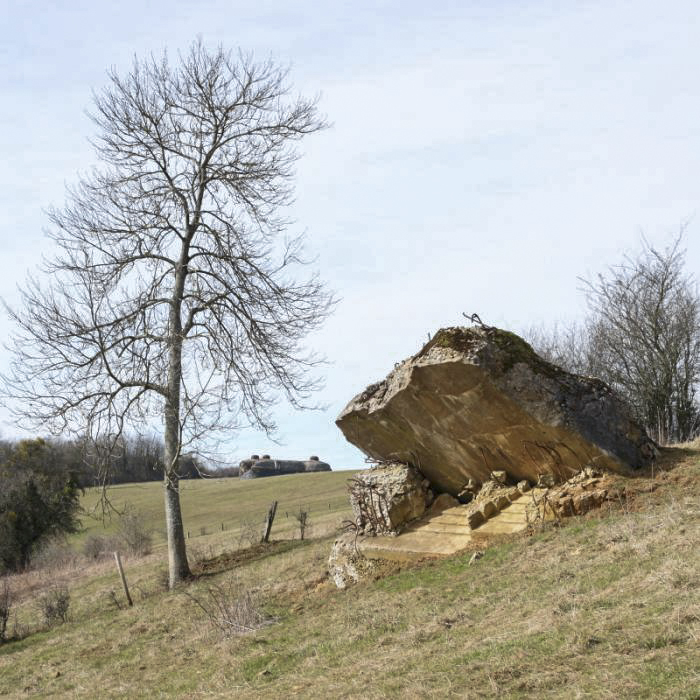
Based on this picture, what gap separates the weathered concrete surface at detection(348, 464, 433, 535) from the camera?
1389cm

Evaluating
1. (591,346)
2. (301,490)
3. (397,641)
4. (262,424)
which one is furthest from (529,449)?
(301,490)

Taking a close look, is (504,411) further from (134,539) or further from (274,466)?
(274,466)

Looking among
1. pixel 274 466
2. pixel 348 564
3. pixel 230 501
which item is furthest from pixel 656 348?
pixel 274 466

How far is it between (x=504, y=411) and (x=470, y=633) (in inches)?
180

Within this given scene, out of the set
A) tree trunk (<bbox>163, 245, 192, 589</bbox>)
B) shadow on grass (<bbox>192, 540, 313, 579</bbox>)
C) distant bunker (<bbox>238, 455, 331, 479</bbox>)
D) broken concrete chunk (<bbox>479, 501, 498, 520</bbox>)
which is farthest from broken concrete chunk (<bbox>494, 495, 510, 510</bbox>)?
distant bunker (<bbox>238, 455, 331, 479</bbox>)

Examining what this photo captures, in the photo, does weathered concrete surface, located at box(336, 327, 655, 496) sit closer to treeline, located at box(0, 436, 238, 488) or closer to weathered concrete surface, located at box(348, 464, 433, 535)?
weathered concrete surface, located at box(348, 464, 433, 535)

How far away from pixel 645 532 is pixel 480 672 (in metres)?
3.97

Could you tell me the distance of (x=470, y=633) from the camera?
331 inches

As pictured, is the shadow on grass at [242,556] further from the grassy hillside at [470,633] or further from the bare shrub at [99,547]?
the bare shrub at [99,547]

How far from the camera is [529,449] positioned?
1272 centimetres

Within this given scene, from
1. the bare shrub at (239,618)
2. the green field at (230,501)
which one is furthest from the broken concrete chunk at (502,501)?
the green field at (230,501)

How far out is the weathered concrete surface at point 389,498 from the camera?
45.6 feet

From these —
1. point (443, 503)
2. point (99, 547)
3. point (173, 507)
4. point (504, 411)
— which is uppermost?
point (504, 411)

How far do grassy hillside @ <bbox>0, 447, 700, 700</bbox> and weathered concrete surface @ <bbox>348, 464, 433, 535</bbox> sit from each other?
50.8 inches
